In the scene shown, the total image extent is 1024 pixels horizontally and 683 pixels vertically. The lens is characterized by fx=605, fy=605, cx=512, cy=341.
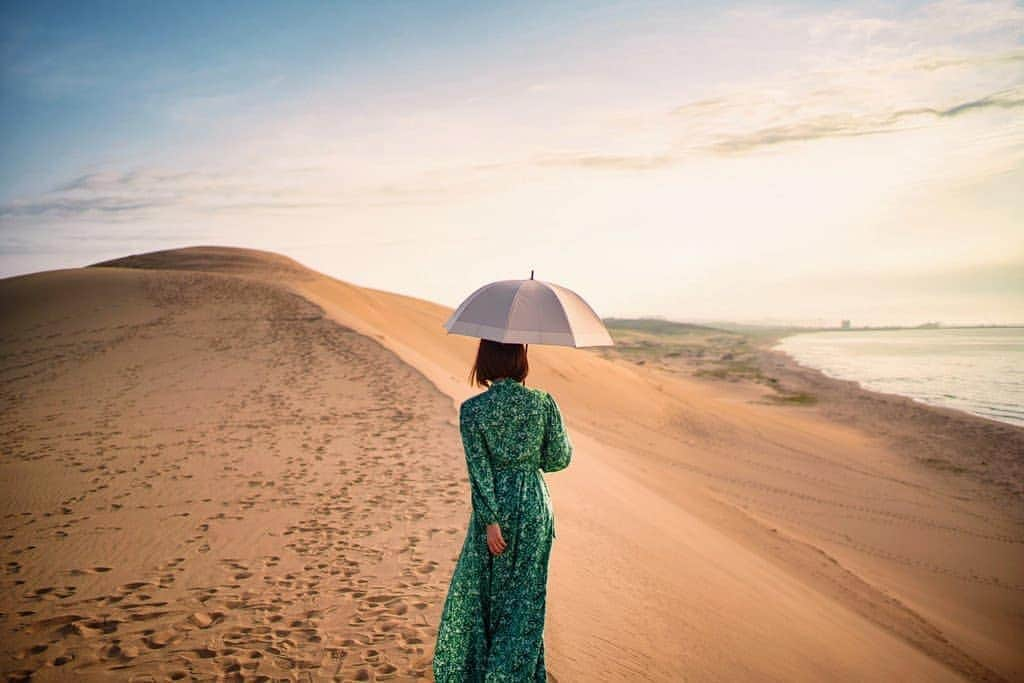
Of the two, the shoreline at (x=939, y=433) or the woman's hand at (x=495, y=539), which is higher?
the woman's hand at (x=495, y=539)

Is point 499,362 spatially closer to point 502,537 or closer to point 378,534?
point 502,537

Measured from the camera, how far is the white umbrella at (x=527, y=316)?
10.4 ft

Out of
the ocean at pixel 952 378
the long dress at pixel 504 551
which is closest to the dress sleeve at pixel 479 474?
the long dress at pixel 504 551

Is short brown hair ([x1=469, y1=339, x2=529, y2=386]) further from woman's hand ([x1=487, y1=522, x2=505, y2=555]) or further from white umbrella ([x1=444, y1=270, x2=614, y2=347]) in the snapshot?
woman's hand ([x1=487, y1=522, x2=505, y2=555])

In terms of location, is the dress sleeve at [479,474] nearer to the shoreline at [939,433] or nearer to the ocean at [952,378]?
the shoreline at [939,433]

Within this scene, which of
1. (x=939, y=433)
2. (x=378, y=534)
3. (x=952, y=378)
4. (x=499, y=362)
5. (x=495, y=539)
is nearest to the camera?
(x=495, y=539)

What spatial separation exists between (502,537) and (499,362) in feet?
3.04

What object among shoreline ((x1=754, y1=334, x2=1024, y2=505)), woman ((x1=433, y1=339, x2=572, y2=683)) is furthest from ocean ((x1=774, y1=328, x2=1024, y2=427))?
woman ((x1=433, y1=339, x2=572, y2=683))

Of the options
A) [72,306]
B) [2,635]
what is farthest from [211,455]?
[72,306]

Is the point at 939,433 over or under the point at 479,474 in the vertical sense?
under

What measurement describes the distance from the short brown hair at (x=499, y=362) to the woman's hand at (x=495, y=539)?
758 millimetres

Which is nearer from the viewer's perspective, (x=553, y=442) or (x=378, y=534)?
(x=553, y=442)

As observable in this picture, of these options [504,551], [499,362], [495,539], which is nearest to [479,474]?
[495,539]

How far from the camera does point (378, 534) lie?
654 centimetres
